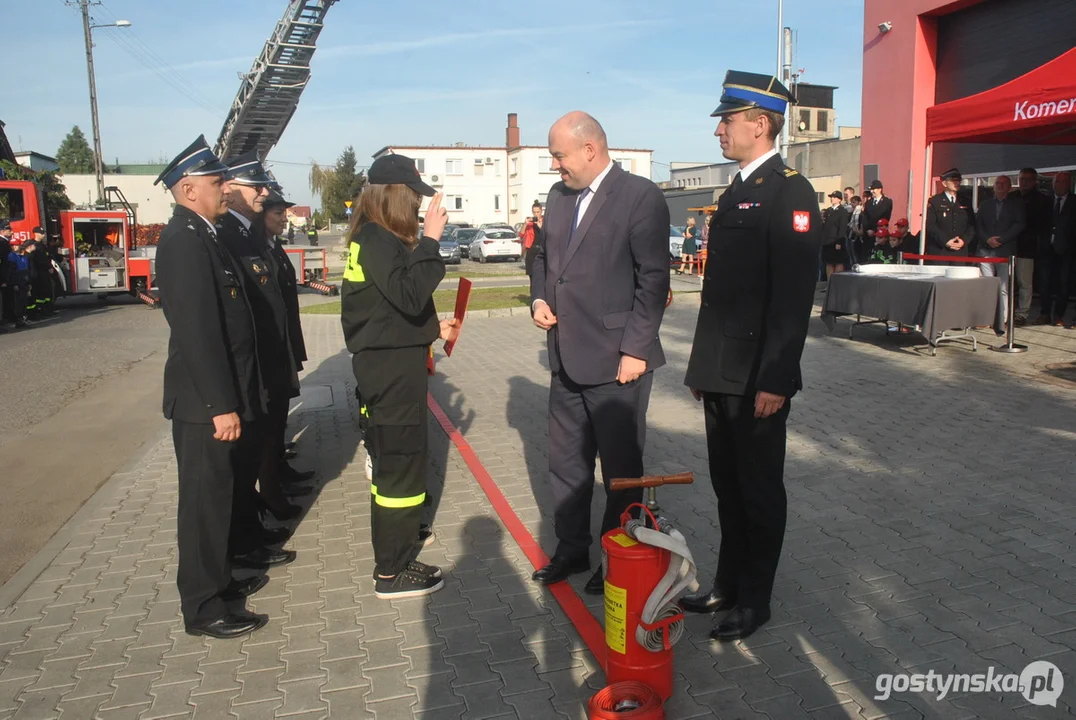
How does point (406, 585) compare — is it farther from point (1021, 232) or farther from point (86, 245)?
point (86, 245)

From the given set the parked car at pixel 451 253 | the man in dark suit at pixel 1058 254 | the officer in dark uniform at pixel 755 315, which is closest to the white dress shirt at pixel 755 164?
the officer in dark uniform at pixel 755 315

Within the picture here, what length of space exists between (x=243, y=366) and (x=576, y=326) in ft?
5.12

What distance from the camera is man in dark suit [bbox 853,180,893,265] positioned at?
13.9m

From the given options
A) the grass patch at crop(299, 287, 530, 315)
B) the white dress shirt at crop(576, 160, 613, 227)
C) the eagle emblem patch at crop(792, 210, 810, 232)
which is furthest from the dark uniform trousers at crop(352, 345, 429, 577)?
the grass patch at crop(299, 287, 530, 315)

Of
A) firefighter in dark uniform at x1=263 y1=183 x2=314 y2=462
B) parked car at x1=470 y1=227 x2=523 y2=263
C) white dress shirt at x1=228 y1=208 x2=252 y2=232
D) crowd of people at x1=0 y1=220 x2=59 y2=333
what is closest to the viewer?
white dress shirt at x1=228 y1=208 x2=252 y2=232

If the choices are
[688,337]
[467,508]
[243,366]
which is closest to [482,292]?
[688,337]

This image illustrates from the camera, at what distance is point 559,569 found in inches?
159

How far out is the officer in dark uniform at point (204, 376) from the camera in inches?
133

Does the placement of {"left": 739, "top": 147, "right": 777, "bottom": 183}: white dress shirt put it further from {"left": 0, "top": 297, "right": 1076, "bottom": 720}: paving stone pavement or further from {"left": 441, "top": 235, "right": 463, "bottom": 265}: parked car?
{"left": 441, "top": 235, "right": 463, "bottom": 265}: parked car

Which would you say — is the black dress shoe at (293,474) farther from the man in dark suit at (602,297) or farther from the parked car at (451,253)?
the parked car at (451,253)

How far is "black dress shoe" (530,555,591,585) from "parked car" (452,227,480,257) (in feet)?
126

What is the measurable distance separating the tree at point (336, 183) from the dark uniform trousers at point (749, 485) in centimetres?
6539

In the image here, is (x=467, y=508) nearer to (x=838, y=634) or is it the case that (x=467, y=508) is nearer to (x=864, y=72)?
(x=838, y=634)

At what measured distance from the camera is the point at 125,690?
127 inches
